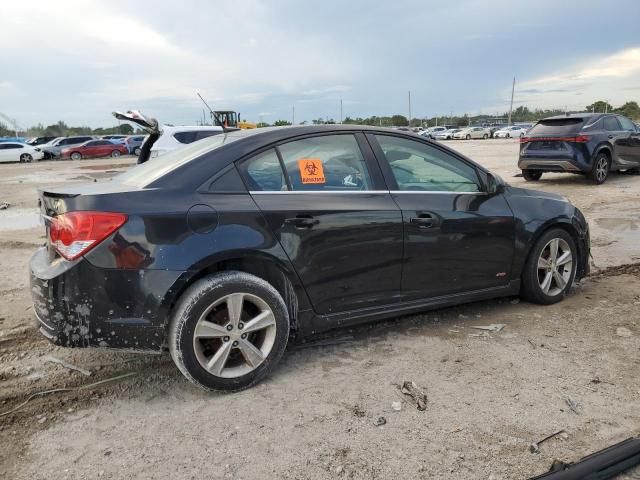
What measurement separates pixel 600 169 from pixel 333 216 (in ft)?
35.3

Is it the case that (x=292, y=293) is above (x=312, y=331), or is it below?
above

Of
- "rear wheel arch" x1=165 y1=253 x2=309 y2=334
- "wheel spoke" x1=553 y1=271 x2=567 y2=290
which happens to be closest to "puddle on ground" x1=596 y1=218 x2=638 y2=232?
"wheel spoke" x1=553 y1=271 x2=567 y2=290

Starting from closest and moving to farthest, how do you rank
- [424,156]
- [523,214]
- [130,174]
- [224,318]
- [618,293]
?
[224,318] < [130,174] < [424,156] < [523,214] < [618,293]

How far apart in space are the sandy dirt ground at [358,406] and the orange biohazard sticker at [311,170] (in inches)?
47.9

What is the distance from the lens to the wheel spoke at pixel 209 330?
3.01 m

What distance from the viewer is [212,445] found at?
8.75 ft

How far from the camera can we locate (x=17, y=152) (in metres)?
32.4

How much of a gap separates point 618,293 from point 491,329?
161 centimetres

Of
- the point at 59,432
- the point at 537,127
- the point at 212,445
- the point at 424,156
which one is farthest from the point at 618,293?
the point at 537,127

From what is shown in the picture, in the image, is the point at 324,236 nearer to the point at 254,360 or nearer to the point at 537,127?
the point at 254,360

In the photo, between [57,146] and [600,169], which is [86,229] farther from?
[57,146]

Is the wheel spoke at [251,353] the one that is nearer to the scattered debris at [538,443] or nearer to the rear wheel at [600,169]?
the scattered debris at [538,443]

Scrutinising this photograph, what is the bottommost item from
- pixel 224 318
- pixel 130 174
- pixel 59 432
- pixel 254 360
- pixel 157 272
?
pixel 59 432

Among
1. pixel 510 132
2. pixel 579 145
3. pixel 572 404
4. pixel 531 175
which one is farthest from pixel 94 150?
pixel 572 404
